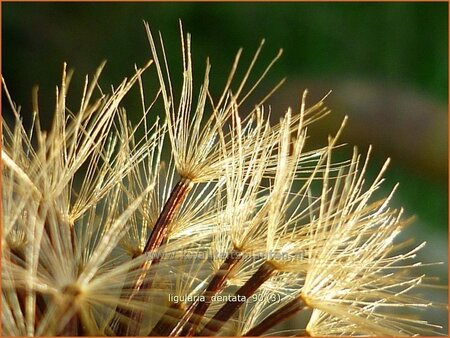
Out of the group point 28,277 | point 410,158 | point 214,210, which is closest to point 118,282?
point 28,277

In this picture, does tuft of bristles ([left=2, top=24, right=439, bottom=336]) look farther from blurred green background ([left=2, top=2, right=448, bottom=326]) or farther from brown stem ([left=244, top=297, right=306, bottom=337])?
blurred green background ([left=2, top=2, right=448, bottom=326])

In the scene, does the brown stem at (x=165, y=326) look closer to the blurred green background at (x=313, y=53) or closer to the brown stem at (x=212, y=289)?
the brown stem at (x=212, y=289)

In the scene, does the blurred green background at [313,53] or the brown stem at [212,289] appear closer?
the brown stem at [212,289]

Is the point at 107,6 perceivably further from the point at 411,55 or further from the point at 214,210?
the point at 214,210

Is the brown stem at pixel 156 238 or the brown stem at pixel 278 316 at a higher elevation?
the brown stem at pixel 156 238

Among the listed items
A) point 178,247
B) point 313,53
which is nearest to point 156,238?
point 178,247

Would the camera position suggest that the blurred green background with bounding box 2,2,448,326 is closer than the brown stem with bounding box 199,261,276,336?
No

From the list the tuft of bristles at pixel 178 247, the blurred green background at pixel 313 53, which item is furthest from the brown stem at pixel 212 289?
the blurred green background at pixel 313 53

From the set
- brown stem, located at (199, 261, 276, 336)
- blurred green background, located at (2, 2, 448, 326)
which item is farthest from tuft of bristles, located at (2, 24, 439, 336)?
blurred green background, located at (2, 2, 448, 326)
